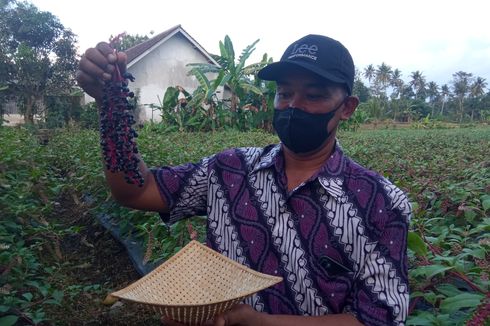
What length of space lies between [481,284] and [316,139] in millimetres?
814

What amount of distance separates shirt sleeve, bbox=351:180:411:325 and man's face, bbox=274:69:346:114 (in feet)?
1.29

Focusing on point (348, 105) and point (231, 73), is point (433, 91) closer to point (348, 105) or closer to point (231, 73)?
point (231, 73)

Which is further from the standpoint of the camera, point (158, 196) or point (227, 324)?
point (158, 196)

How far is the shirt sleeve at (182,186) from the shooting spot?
1.75m

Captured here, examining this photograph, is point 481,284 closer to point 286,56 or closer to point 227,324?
point 227,324

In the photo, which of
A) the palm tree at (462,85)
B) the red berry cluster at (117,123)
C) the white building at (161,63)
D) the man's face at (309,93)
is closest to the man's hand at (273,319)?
the red berry cluster at (117,123)

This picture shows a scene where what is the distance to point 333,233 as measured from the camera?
153 centimetres

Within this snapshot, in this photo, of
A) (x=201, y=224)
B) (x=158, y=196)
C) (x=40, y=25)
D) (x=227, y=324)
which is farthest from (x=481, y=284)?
(x=40, y=25)

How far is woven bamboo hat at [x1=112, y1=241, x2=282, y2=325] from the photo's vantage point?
140 centimetres

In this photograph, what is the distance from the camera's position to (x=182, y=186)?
1772mm

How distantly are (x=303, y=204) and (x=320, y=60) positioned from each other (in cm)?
51

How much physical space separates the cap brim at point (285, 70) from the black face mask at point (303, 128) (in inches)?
5.3

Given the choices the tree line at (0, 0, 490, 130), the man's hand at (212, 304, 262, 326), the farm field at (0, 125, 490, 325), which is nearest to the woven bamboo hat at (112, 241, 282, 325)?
the man's hand at (212, 304, 262, 326)

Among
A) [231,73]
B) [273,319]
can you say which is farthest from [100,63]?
[231,73]
